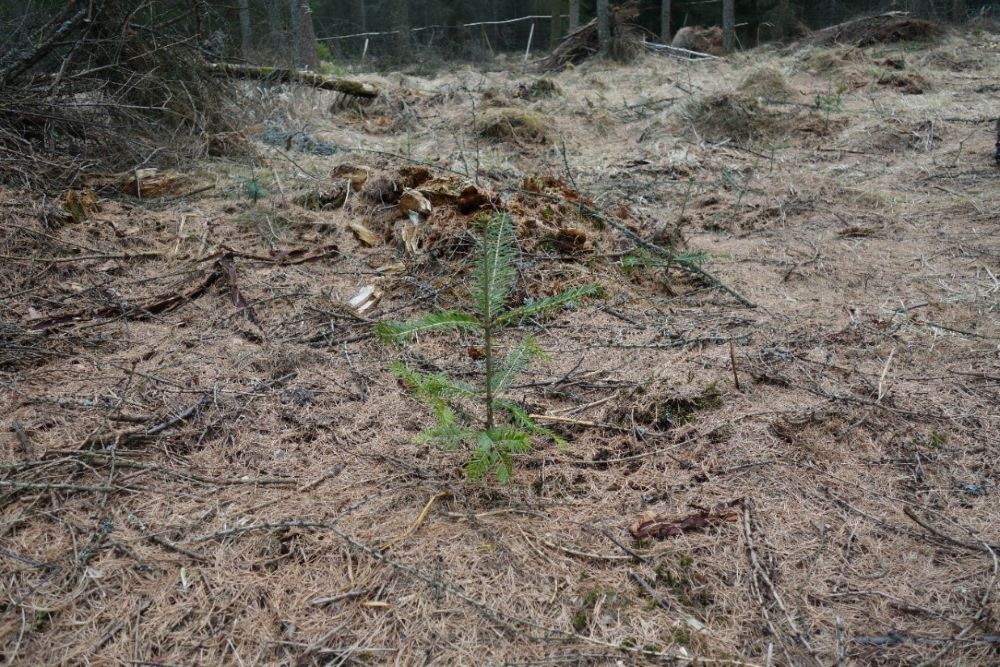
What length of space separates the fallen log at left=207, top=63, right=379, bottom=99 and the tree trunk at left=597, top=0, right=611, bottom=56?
6.15 m

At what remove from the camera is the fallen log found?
6715mm

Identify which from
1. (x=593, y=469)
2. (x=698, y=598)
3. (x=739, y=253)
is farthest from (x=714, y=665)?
(x=739, y=253)

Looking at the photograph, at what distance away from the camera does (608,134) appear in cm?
751

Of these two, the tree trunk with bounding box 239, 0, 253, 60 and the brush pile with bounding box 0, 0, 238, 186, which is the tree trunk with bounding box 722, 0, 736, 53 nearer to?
the tree trunk with bounding box 239, 0, 253, 60

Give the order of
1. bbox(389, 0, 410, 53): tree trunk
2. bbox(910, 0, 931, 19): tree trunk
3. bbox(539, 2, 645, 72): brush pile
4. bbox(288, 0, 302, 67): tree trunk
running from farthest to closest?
1. bbox(389, 0, 410, 53): tree trunk
2. bbox(910, 0, 931, 19): tree trunk
3. bbox(539, 2, 645, 72): brush pile
4. bbox(288, 0, 302, 67): tree trunk

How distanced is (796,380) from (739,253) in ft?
5.83

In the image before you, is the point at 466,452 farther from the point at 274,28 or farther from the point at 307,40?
the point at 307,40

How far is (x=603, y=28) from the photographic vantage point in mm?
12680

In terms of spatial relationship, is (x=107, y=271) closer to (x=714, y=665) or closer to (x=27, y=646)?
(x=27, y=646)

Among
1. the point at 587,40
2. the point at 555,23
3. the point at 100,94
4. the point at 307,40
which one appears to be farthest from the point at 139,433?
the point at 555,23

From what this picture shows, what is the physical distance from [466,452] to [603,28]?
12457 mm

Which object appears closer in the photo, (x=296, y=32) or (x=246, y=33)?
(x=296, y=32)

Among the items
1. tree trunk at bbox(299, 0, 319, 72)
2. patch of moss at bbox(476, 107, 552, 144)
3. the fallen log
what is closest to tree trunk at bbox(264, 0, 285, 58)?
tree trunk at bbox(299, 0, 319, 72)

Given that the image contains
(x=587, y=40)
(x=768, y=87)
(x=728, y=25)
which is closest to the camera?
(x=768, y=87)
